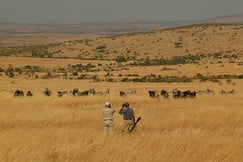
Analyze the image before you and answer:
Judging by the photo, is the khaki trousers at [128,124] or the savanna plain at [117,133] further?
the khaki trousers at [128,124]

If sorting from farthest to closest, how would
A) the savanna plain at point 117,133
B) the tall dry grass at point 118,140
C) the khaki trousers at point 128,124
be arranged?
the khaki trousers at point 128,124
the savanna plain at point 117,133
the tall dry grass at point 118,140

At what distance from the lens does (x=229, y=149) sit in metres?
11.7

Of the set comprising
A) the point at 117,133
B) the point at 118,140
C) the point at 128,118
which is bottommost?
the point at 117,133

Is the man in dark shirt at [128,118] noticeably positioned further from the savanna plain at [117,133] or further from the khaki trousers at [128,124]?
the savanna plain at [117,133]

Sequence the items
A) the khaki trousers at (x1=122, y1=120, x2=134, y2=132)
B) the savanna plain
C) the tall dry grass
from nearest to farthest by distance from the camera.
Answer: the tall dry grass < the savanna plain < the khaki trousers at (x1=122, y1=120, x2=134, y2=132)

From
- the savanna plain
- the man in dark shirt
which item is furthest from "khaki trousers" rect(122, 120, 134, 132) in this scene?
the savanna plain

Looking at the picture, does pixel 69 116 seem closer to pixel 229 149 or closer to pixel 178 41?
pixel 229 149

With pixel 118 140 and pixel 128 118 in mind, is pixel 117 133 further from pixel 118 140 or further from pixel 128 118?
pixel 118 140

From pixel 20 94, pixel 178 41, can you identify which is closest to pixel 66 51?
pixel 178 41

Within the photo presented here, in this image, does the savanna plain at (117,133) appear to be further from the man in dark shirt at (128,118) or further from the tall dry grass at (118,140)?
the man in dark shirt at (128,118)

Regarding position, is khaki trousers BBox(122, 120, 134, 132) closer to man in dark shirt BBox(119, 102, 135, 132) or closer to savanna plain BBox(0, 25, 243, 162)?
man in dark shirt BBox(119, 102, 135, 132)

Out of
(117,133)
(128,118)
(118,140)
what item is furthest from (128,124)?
(118,140)

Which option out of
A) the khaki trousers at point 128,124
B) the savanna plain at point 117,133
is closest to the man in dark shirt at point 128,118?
the khaki trousers at point 128,124

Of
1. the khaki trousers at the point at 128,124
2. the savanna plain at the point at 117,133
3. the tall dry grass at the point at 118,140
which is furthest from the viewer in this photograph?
the khaki trousers at the point at 128,124
